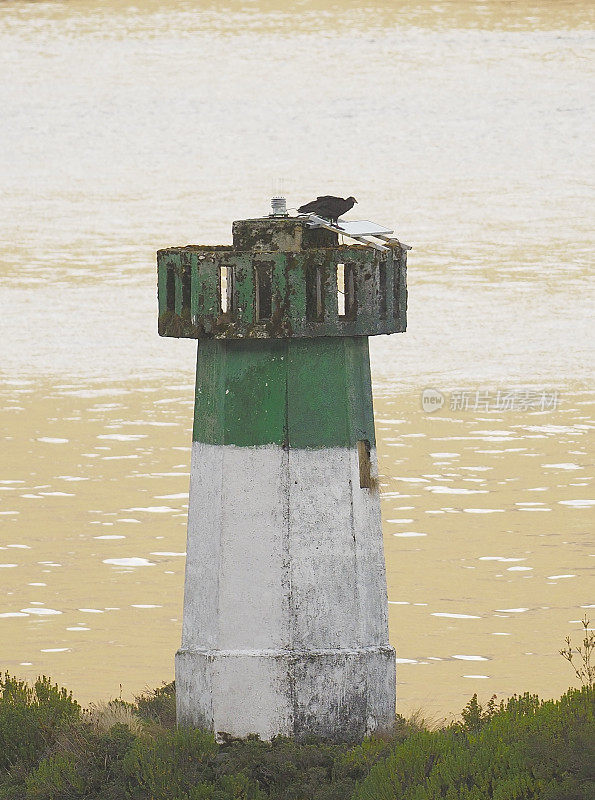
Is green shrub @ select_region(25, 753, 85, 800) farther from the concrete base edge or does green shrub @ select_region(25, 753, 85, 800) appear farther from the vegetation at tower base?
A: the concrete base edge

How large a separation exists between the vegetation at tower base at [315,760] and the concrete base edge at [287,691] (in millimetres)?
116

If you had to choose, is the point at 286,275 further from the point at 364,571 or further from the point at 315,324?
the point at 364,571

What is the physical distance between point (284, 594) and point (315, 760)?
0.92 metres

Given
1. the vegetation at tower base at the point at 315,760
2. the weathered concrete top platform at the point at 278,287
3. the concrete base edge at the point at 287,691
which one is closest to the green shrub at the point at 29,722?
the vegetation at tower base at the point at 315,760

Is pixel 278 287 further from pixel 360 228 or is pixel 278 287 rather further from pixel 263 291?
pixel 360 228

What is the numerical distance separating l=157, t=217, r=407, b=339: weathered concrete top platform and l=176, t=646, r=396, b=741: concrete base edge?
1.79 metres

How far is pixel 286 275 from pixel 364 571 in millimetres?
1714

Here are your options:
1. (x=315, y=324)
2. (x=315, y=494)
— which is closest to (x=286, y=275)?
(x=315, y=324)

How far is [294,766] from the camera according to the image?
33.4 ft
